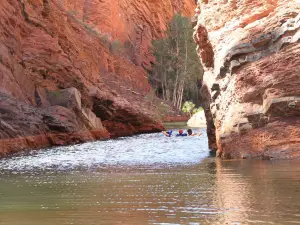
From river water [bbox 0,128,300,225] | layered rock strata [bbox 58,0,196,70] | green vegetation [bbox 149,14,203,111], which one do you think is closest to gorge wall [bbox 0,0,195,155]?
river water [bbox 0,128,300,225]

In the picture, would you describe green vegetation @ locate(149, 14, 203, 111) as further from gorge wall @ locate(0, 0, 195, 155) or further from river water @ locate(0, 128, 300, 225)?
river water @ locate(0, 128, 300, 225)

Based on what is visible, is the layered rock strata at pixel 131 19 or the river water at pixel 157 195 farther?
the layered rock strata at pixel 131 19

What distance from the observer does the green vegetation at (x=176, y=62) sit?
58.0m

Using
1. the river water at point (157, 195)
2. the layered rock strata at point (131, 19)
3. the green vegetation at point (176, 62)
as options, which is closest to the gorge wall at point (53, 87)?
the river water at point (157, 195)

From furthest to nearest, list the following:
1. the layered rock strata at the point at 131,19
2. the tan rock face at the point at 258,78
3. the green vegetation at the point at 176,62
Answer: the green vegetation at the point at 176,62
the layered rock strata at the point at 131,19
the tan rock face at the point at 258,78

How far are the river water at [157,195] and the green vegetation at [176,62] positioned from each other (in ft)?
158

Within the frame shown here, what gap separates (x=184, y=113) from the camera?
57.9 meters

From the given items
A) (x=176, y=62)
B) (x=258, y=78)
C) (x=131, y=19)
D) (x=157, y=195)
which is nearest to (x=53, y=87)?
(x=258, y=78)

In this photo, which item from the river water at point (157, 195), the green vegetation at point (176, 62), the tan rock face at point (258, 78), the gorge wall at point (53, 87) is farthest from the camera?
the green vegetation at point (176, 62)

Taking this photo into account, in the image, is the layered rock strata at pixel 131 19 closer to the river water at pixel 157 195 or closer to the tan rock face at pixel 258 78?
the tan rock face at pixel 258 78

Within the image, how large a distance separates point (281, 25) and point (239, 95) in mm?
1827

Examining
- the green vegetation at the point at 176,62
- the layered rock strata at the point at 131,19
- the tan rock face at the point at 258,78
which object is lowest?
the tan rock face at the point at 258,78

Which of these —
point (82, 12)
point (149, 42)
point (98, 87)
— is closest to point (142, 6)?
point (149, 42)

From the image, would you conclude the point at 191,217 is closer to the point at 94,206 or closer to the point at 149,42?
the point at 94,206
